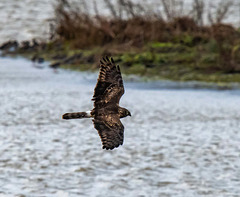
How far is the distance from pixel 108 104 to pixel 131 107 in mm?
6868

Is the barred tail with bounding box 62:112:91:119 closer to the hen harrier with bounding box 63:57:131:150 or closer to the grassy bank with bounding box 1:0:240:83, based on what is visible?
the hen harrier with bounding box 63:57:131:150

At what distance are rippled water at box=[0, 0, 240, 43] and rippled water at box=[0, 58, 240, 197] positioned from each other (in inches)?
419

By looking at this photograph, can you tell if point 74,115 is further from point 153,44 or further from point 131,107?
point 153,44

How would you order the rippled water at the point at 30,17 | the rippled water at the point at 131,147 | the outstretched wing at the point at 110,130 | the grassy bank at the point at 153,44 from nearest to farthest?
the outstretched wing at the point at 110,130, the rippled water at the point at 131,147, the grassy bank at the point at 153,44, the rippled water at the point at 30,17

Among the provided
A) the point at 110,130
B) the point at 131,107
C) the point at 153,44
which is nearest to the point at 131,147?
the point at 131,107

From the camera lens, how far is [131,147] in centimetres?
873

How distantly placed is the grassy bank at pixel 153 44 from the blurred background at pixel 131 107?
0.03 meters

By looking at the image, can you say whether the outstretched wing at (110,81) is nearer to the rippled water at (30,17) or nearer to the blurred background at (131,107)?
the blurred background at (131,107)

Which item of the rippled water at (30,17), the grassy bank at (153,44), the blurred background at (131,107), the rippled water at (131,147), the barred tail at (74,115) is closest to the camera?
the barred tail at (74,115)

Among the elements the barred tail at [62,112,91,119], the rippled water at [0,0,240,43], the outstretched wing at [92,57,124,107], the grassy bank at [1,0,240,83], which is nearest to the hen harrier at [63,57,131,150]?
the outstretched wing at [92,57,124,107]

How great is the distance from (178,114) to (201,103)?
121cm

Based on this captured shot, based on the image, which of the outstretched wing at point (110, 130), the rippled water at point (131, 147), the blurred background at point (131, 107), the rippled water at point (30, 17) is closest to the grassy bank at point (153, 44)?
the blurred background at point (131, 107)

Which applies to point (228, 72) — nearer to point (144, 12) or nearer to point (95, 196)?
point (144, 12)

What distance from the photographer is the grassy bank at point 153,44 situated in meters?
14.5
